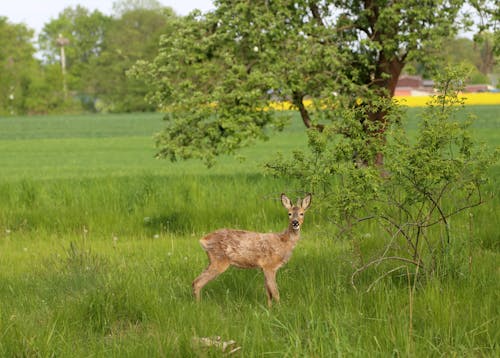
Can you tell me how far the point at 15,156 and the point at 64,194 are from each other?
63.3 feet

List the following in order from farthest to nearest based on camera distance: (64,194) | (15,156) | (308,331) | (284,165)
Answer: (15,156) < (64,194) < (284,165) < (308,331)

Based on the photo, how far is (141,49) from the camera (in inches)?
3895

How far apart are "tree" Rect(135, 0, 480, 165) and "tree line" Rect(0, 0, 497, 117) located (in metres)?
0.05

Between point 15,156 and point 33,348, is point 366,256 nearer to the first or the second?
point 33,348

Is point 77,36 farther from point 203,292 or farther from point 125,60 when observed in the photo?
point 203,292

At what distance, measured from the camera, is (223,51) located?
1438 centimetres

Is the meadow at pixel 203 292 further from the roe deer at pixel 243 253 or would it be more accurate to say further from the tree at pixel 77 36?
the tree at pixel 77 36

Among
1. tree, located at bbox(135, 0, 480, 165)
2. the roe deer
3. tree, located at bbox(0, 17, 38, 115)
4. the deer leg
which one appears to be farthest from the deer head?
tree, located at bbox(0, 17, 38, 115)

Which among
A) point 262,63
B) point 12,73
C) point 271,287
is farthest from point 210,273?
point 12,73

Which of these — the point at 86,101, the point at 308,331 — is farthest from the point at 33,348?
the point at 86,101

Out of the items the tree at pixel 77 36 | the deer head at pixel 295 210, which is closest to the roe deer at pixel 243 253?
the deer head at pixel 295 210

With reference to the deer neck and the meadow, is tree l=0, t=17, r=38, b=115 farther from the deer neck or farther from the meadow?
the deer neck

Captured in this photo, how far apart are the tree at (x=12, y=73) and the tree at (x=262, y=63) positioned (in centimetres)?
8619

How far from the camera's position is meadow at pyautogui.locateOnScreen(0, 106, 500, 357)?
563 cm
